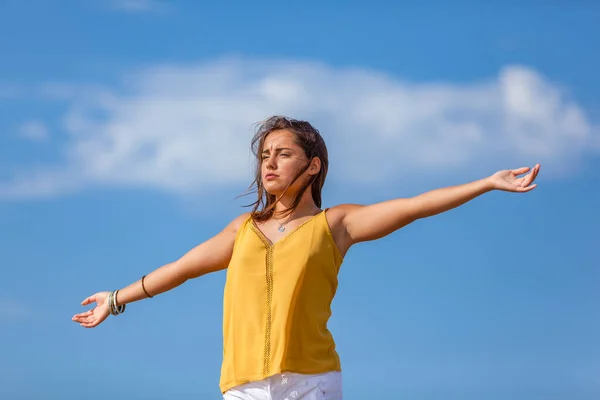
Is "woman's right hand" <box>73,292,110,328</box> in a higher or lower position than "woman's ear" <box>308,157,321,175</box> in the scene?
lower

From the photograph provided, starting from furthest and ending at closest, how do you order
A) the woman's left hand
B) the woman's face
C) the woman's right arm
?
1. the woman's right arm
2. the woman's face
3. the woman's left hand

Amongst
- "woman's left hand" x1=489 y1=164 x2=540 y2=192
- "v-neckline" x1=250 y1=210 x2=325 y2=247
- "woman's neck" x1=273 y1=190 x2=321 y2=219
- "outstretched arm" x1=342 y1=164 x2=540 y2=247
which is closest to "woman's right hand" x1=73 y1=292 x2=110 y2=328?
"v-neckline" x1=250 y1=210 x2=325 y2=247

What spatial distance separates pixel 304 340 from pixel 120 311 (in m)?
1.93

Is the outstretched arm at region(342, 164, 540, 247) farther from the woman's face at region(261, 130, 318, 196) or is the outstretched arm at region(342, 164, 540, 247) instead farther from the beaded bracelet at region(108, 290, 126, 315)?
the beaded bracelet at region(108, 290, 126, 315)

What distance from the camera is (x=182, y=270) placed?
7367 mm

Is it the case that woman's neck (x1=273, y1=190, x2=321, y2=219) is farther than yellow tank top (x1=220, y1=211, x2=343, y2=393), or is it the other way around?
woman's neck (x1=273, y1=190, x2=321, y2=219)

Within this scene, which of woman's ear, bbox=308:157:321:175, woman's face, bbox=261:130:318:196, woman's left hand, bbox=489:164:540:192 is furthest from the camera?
woman's ear, bbox=308:157:321:175

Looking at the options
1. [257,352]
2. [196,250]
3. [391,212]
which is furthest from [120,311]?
[391,212]

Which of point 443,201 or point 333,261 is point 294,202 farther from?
point 443,201

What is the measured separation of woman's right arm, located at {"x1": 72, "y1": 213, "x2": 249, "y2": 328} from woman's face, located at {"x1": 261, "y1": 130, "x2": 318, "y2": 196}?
0.41m

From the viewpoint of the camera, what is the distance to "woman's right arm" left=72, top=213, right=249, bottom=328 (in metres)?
7.21

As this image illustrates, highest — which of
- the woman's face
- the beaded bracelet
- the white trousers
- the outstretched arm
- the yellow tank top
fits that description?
the woman's face

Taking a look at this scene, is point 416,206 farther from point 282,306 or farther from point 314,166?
point 282,306

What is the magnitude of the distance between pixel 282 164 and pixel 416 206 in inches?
41.3
